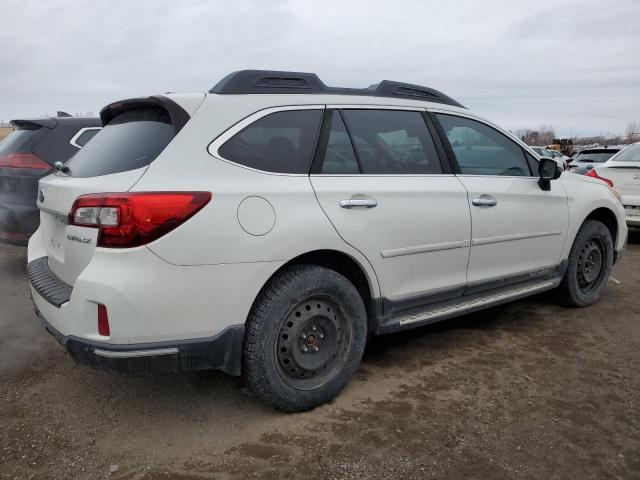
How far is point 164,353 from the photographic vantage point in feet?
8.21

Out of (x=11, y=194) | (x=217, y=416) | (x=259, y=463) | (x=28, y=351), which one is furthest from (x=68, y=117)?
(x=259, y=463)

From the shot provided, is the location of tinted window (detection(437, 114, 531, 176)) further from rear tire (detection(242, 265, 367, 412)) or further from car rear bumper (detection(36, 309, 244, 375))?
car rear bumper (detection(36, 309, 244, 375))

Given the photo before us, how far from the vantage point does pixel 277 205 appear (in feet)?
8.95

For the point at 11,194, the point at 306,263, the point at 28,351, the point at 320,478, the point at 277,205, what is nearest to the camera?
the point at 320,478

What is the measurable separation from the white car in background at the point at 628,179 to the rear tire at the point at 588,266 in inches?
120

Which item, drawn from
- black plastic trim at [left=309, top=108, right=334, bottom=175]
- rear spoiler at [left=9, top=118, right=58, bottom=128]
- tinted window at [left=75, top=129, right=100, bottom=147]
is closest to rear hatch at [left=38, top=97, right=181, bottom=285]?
black plastic trim at [left=309, top=108, right=334, bottom=175]

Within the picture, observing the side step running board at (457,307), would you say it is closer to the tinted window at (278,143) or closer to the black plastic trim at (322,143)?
the black plastic trim at (322,143)

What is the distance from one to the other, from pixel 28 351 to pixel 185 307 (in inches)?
81.1

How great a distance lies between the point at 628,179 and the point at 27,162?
7.65 meters

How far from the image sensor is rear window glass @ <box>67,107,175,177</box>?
269 cm

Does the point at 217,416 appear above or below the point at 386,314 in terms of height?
below

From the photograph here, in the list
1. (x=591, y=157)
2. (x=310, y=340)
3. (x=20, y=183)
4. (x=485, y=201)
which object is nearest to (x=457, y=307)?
(x=485, y=201)

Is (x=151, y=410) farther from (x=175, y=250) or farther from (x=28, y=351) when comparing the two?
(x=28, y=351)

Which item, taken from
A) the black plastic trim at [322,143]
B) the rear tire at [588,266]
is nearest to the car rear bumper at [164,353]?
the black plastic trim at [322,143]
